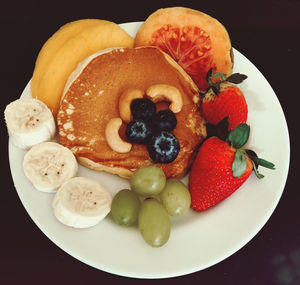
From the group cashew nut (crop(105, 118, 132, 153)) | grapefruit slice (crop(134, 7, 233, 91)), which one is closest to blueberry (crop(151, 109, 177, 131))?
cashew nut (crop(105, 118, 132, 153))

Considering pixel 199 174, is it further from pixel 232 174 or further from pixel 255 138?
pixel 255 138

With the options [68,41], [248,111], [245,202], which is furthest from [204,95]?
[68,41]

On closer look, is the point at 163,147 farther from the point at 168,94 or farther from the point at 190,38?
the point at 190,38

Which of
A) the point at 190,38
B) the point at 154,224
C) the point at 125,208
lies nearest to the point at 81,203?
the point at 125,208

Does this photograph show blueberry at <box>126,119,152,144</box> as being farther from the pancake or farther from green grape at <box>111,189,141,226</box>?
green grape at <box>111,189,141,226</box>

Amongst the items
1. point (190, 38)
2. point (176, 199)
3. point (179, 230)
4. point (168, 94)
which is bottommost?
point (179, 230)

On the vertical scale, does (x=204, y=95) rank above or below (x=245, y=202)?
above
